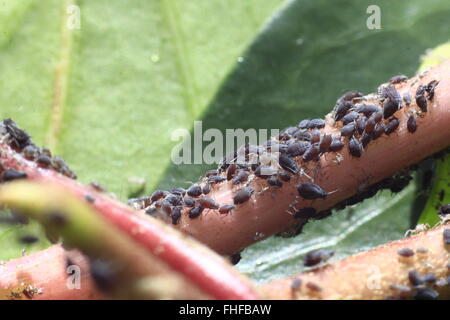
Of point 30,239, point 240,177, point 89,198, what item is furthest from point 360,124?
point 30,239

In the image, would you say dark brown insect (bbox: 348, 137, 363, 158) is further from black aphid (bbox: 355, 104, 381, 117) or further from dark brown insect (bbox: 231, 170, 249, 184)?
dark brown insect (bbox: 231, 170, 249, 184)

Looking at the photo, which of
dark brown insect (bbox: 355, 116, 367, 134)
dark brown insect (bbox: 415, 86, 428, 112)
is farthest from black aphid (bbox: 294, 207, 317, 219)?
dark brown insect (bbox: 415, 86, 428, 112)

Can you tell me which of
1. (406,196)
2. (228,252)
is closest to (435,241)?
(228,252)

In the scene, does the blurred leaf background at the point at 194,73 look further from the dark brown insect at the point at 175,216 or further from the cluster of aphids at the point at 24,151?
the cluster of aphids at the point at 24,151

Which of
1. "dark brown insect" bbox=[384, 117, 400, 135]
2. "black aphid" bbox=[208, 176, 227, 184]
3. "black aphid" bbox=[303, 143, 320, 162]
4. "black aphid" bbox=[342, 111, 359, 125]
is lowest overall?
"black aphid" bbox=[208, 176, 227, 184]

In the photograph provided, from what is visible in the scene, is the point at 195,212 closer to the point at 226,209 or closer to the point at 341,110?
the point at 226,209

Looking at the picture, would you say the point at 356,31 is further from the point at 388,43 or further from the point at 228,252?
the point at 228,252

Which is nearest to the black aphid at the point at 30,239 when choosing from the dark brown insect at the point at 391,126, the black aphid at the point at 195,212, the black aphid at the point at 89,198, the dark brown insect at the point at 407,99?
the black aphid at the point at 89,198
